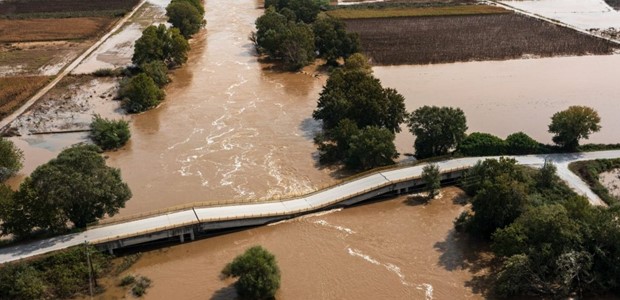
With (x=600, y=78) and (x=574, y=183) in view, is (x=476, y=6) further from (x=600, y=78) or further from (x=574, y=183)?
(x=574, y=183)

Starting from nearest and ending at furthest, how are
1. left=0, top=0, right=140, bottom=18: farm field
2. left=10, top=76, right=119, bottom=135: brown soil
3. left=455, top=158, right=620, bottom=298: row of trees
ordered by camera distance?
left=455, top=158, right=620, bottom=298: row of trees < left=10, top=76, right=119, bottom=135: brown soil < left=0, top=0, right=140, bottom=18: farm field

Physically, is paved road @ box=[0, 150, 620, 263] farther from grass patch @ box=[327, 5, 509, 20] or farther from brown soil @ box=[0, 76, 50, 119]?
grass patch @ box=[327, 5, 509, 20]

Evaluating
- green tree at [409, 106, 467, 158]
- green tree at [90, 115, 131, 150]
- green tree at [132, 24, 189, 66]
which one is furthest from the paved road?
green tree at [132, 24, 189, 66]

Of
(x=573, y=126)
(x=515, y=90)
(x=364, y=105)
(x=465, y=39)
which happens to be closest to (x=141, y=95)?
(x=364, y=105)

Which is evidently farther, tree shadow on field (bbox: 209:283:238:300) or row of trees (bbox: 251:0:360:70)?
row of trees (bbox: 251:0:360:70)

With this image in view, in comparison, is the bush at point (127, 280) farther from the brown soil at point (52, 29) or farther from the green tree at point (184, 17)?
the brown soil at point (52, 29)

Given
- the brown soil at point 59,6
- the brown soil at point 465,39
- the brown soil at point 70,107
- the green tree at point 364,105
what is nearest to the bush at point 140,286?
the green tree at point 364,105

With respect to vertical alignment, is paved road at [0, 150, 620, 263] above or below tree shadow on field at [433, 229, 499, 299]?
above

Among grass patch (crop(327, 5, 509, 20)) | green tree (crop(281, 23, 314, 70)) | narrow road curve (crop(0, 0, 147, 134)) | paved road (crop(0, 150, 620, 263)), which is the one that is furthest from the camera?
grass patch (crop(327, 5, 509, 20))
